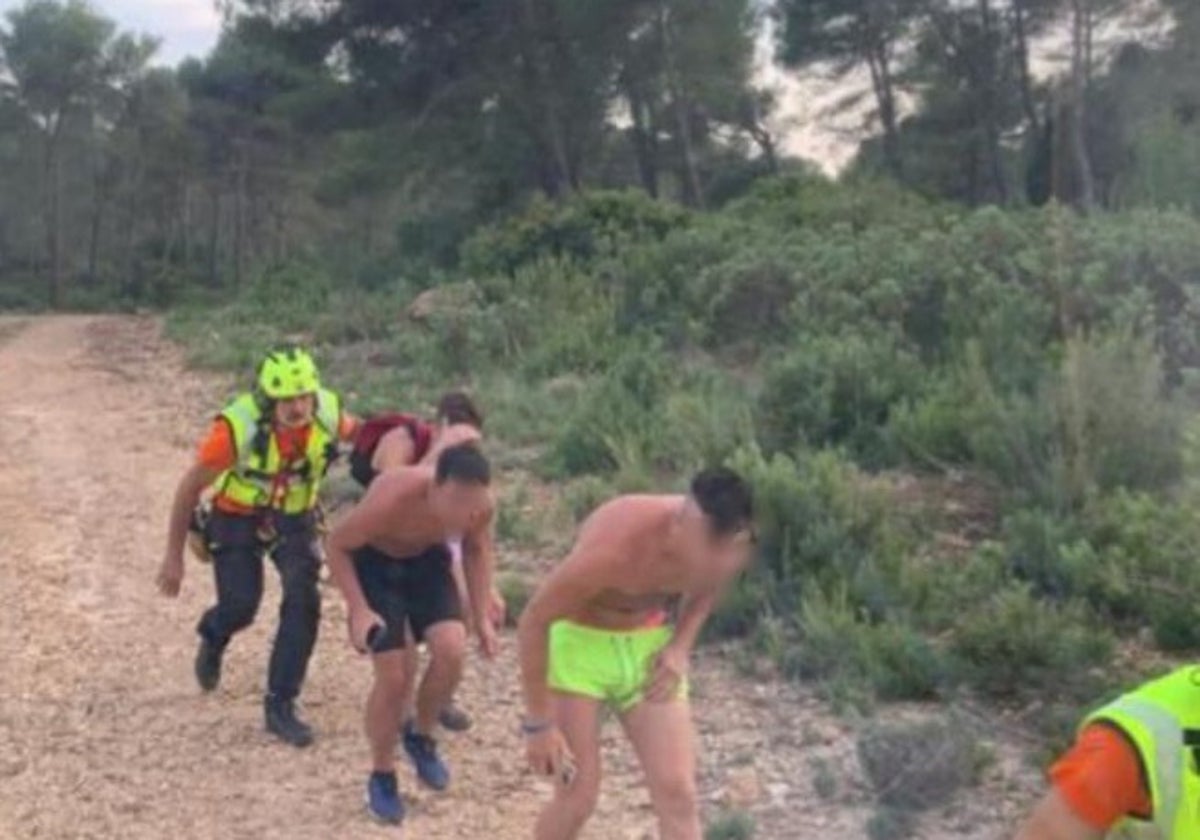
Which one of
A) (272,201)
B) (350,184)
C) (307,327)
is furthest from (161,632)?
(272,201)

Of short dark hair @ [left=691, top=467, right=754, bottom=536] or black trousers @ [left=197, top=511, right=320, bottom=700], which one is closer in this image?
short dark hair @ [left=691, top=467, right=754, bottom=536]

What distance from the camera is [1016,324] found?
13406 millimetres

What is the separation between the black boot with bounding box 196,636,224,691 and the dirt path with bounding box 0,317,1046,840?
70mm

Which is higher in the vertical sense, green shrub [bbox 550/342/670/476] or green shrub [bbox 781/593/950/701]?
green shrub [bbox 550/342/670/476]

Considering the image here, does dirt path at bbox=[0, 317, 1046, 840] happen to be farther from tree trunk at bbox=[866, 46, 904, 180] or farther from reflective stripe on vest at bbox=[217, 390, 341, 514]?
tree trunk at bbox=[866, 46, 904, 180]

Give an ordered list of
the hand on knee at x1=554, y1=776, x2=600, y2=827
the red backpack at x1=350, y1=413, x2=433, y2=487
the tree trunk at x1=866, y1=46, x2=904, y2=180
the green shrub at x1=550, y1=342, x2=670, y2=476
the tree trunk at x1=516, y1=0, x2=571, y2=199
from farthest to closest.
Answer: the tree trunk at x1=866, y1=46, x2=904, y2=180 → the tree trunk at x1=516, y1=0, x2=571, y2=199 → the green shrub at x1=550, y1=342, x2=670, y2=476 → the red backpack at x1=350, y1=413, x2=433, y2=487 → the hand on knee at x1=554, y1=776, x2=600, y2=827

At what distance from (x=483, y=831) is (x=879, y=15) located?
34347 millimetres

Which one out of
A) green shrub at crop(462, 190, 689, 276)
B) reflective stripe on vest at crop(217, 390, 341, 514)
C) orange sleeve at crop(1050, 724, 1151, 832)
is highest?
green shrub at crop(462, 190, 689, 276)

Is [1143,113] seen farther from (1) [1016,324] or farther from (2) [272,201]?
(2) [272,201]

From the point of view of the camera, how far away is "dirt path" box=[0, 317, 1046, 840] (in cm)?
770

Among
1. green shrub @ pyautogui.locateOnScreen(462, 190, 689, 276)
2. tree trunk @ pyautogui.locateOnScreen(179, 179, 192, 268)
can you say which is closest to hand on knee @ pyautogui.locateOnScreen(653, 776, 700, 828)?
green shrub @ pyautogui.locateOnScreen(462, 190, 689, 276)

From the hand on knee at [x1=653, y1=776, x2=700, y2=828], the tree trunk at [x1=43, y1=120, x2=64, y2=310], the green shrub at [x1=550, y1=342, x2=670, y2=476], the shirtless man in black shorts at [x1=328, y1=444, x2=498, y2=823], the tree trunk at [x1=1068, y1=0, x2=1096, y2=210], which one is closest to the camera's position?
the hand on knee at [x1=653, y1=776, x2=700, y2=828]

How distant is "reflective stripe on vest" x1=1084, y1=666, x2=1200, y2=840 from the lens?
3.07m

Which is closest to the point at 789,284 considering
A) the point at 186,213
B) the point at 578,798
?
the point at 578,798
